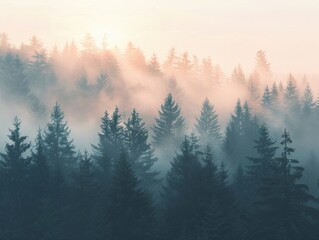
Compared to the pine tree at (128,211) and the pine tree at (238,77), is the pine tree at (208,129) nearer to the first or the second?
the pine tree at (238,77)

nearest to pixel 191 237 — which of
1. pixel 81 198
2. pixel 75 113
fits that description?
pixel 81 198

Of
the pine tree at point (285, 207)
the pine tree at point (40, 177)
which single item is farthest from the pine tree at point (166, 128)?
the pine tree at point (285, 207)

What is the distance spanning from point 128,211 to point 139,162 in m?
23.9

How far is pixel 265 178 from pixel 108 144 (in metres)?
31.1

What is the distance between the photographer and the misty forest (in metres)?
48.1

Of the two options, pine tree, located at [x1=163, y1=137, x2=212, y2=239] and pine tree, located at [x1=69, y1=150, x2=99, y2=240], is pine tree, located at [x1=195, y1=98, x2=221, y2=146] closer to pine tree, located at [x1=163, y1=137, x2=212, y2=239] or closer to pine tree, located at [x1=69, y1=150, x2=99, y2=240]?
pine tree, located at [x1=163, y1=137, x2=212, y2=239]

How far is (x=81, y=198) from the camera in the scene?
174ft

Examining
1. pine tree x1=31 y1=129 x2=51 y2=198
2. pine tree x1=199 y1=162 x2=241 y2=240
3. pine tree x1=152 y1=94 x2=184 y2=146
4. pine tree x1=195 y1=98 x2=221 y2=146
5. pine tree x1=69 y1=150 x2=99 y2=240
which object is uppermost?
pine tree x1=195 y1=98 x2=221 y2=146

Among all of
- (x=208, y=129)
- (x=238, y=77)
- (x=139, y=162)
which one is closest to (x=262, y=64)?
(x=238, y=77)

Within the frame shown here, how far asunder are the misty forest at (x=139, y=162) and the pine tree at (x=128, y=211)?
8cm

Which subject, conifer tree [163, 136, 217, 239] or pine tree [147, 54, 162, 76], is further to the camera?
pine tree [147, 54, 162, 76]

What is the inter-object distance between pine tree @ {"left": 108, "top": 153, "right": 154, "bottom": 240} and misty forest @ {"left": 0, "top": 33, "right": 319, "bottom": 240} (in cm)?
8

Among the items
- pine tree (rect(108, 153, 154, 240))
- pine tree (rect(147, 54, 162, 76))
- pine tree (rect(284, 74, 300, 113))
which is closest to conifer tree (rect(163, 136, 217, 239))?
pine tree (rect(108, 153, 154, 240))

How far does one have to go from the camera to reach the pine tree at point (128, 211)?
48562mm
